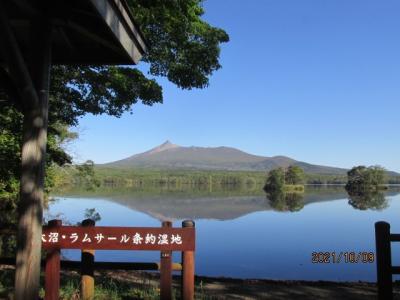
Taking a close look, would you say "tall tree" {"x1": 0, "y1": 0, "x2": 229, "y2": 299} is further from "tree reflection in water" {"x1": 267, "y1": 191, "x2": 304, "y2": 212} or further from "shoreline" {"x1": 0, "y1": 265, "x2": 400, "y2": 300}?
"tree reflection in water" {"x1": 267, "y1": 191, "x2": 304, "y2": 212}

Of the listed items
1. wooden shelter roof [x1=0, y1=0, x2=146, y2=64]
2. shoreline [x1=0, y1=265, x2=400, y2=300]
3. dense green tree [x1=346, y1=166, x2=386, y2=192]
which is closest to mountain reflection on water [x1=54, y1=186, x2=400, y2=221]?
shoreline [x1=0, y1=265, x2=400, y2=300]

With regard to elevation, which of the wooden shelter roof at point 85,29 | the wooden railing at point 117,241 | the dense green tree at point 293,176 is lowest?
the wooden railing at point 117,241

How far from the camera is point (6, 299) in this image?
18.6 ft

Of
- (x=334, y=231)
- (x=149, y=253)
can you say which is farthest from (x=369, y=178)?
(x=149, y=253)

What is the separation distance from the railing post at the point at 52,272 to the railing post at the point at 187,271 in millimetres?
1454

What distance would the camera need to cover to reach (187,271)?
552 cm

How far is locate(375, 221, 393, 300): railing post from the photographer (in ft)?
18.1

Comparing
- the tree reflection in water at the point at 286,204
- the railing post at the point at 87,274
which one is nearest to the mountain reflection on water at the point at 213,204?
the tree reflection in water at the point at 286,204

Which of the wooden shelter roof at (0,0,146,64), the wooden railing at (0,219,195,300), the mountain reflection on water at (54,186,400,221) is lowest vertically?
the mountain reflection on water at (54,186,400,221)

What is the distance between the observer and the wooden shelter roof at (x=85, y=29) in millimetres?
4148

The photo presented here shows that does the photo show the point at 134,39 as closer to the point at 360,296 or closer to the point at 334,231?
the point at 360,296

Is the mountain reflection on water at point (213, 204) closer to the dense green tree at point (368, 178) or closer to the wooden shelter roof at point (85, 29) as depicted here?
the wooden shelter roof at point (85, 29)

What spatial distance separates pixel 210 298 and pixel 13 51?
13.8ft

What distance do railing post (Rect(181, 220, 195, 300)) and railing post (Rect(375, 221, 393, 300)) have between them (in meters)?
2.19
